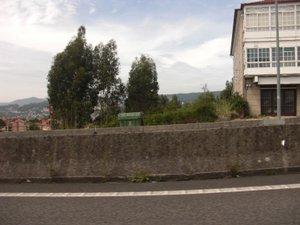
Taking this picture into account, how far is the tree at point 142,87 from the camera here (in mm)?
56850

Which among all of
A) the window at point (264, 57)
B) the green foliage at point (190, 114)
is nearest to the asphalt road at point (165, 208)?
the green foliage at point (190, 114)

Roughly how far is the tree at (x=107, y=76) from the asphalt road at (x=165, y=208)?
46.3 m

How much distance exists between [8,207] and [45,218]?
1028 mm

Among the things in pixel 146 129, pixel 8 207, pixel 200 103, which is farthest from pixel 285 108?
pixel 8 207

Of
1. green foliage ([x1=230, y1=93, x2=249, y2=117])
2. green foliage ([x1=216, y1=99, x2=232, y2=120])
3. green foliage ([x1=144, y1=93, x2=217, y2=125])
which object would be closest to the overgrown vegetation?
green foliage ([x1=230, y1=93, x2=249, y2=117])

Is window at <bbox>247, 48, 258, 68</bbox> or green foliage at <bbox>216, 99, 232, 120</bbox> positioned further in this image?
window at <bbox>247, 48, 258, 68</bbox>

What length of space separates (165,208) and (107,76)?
4836 cm

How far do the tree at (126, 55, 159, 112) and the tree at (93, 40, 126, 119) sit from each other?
0.99 metres

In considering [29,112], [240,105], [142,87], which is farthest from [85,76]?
[240,105]

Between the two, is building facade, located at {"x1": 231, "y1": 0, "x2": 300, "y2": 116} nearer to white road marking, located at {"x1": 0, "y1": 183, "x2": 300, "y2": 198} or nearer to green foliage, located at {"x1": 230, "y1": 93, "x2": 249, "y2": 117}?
green foliage, located at {"x1": 230, "y1": 93, "x2": 249, "y2": 117}

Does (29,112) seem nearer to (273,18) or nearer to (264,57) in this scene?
(264,57)

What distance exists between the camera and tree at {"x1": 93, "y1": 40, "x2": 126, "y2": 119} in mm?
55594

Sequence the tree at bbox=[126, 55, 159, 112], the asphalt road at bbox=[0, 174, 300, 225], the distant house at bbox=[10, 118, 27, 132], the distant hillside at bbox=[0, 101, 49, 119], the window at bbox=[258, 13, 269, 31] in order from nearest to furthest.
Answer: the asphalt road at bbox=[0, 174, 300, 225] → the distant house at bbox=[10, 118, 27, 132] → the distant hillside at bbox=[0, 101, 49, 119] → the window at bbox=[258, 13, 269, 31] → the tree at bbox=[126, 55, 159, 112]

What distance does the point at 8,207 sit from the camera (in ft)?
26.7
